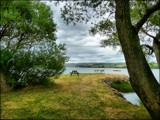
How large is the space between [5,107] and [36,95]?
5182mm

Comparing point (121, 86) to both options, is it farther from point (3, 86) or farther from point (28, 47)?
point (3, 86)

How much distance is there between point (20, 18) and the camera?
95.8ft

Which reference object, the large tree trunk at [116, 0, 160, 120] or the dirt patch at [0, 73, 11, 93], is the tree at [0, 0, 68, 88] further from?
the large tree trunk at [116, 0, 160, 120]

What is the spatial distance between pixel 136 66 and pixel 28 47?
2151cm

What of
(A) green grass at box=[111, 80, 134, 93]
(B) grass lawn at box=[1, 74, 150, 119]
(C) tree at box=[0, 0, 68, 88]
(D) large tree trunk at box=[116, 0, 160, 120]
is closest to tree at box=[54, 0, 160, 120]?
(D) large tree trunk at box=[116, 0, 160, 120]

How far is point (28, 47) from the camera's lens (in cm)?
3266

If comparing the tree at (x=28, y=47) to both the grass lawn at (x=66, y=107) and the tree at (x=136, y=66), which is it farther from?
the tree at (x=136, y=66)

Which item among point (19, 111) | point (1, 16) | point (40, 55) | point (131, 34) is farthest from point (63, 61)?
point (131, 34)

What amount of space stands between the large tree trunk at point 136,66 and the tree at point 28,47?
16311mm

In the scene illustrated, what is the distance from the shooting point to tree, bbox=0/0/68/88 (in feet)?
95.0

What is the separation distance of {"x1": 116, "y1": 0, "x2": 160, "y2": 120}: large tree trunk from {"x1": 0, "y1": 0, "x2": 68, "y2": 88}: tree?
16.3 meters

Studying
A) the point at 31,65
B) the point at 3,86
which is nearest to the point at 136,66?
the point at 31,65

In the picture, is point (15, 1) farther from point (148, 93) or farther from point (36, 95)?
point (148, 93)

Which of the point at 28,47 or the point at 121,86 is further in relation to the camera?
the point at 121,86
